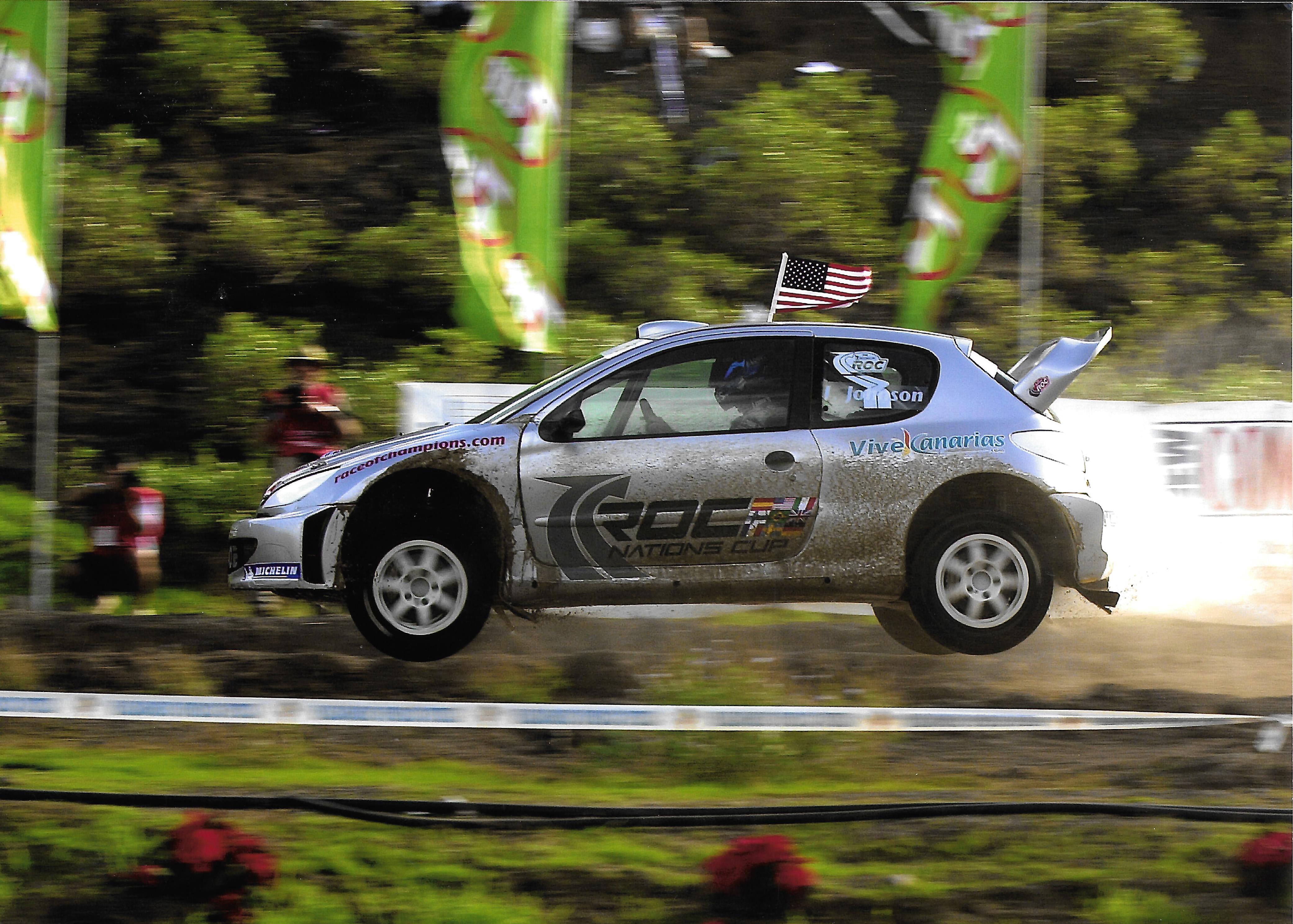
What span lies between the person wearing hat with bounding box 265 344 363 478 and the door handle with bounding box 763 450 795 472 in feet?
5.81

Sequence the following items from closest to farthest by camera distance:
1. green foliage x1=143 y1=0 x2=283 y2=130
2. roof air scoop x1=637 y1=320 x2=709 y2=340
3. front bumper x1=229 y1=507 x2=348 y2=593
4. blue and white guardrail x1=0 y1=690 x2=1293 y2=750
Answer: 1. front bumper x1=229 y1=507 x2=348 y2=593
2. blue and white guardrail x1=0 y1=690 x2=1293 y2=750
3. roof air scoop x1=637 y1=320 x2=709 y2=340
4. green foliage x1=143 y1=0 x2=283 y2=130

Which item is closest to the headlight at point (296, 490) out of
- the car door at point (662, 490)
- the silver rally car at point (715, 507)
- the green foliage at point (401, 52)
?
the silver rally car at point (715, 507)

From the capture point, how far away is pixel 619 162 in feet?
19.8

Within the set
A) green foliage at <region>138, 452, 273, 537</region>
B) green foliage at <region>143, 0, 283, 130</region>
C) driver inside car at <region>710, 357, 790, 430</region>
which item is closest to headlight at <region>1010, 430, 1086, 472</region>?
driver inside car at <region>710, 357, 790, 430</region>

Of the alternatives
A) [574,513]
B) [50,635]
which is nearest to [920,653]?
[574,513]

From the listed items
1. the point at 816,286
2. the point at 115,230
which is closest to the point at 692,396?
the point at 816,286

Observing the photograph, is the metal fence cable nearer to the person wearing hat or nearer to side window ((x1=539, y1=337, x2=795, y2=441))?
the person wearing hat

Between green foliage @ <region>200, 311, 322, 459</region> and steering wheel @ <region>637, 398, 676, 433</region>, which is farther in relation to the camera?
green foliage @ <region>200, 311, 322, 459</region>

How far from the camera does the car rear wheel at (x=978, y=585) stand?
5.41m

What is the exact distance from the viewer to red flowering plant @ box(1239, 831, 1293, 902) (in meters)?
5.23

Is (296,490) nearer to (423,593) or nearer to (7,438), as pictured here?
(423,593)

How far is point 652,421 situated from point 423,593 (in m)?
1.16

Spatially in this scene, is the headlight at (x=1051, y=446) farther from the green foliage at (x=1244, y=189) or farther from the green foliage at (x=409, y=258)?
the green foliage at (x=409, y=258)

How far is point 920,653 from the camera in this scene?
18.3 feet
